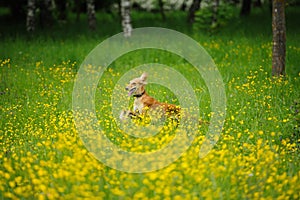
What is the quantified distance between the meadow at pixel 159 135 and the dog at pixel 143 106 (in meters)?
0.51

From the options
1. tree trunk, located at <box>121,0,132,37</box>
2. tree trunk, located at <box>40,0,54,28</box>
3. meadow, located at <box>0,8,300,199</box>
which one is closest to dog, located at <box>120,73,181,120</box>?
meadow, located at <box>0,8,300,199</box>

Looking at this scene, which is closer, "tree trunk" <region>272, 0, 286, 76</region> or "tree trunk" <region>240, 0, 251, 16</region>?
"tree trunk" <region>272, 0, 286, 76</region>

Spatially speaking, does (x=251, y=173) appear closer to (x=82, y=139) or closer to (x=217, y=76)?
(x=82, y=139)

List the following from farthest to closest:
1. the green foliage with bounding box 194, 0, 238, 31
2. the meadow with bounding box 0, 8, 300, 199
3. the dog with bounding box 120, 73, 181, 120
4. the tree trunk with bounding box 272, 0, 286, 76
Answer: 1. the green foliage with bounding box 194, 0, 238, 31
2. the tree trunk with bounding box 272, 0, 286, 76
3. the dog with bounding box 120, 73, 181, 120
4. the meadow with bounding box 0, 8, 300, 199

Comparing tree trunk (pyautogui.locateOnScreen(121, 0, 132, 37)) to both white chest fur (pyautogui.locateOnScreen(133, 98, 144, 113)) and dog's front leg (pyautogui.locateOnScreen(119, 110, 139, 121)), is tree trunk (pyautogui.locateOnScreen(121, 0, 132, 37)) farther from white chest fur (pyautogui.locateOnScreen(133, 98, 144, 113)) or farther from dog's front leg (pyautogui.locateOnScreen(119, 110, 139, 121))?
dog's front leg (pyautogui.locateOnScreen(119, 110, 139, 121))

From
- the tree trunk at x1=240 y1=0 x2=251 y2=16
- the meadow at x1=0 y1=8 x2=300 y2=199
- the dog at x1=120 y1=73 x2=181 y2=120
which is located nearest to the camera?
the meadow at x1=0 y1=8 x2=300 y2=199

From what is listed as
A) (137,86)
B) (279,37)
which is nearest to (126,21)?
(279,37)

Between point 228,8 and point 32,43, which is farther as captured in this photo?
point 228,8

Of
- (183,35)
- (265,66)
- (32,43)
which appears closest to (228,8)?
(183,35)

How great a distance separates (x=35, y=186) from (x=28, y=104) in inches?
183

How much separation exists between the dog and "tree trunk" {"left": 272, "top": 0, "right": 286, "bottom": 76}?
13.6 ft

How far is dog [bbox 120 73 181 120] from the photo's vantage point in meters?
7.88

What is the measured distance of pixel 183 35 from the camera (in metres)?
17.0

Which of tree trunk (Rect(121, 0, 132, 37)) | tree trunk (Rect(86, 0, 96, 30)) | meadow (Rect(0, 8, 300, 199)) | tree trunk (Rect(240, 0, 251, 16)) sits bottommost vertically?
meadow (Rect(0, 8, 300, 199))
